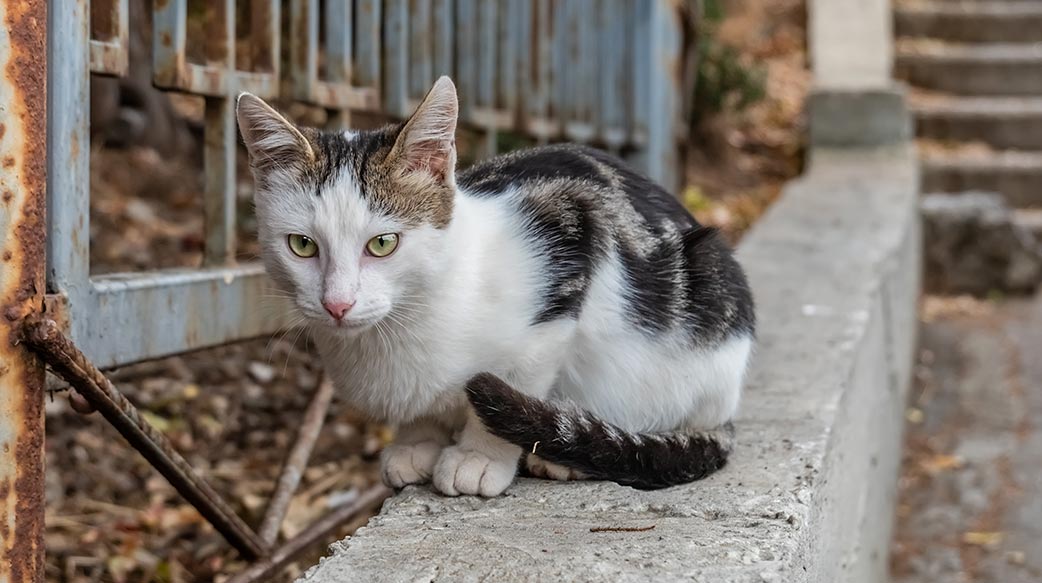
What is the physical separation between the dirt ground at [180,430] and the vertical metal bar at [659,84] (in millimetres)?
1216

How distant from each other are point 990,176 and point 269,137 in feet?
19.1

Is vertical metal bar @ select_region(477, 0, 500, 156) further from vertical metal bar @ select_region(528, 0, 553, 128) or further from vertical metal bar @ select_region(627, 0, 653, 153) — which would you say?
vertical metal bar @ select_region(627, 0, 653, 153)

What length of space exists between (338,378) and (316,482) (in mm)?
1854

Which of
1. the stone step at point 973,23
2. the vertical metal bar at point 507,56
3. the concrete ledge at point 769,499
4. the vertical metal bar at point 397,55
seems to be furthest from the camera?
the stone step at point 973,23

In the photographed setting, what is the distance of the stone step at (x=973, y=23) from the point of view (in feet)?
26.2

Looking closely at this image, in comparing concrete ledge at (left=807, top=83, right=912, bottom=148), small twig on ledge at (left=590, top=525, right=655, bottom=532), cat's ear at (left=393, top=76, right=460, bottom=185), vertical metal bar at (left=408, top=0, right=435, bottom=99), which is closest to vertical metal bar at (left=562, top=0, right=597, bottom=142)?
vertical metal bar at (left=408, top=0, right=435, bottom=99)

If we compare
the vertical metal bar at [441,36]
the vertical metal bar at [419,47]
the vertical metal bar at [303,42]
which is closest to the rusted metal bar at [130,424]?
the vertical metal bar at [303,42]

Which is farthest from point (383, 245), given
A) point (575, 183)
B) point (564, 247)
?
point (575, 183)

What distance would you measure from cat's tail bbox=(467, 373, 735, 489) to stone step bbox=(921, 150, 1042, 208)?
5208mm

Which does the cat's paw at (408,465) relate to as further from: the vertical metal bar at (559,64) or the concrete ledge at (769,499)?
the vertical metal bar at (559,64)

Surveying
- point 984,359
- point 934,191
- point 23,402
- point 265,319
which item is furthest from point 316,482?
point 934,191

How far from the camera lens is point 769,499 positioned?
1.99m

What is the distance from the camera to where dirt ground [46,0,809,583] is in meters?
3.39

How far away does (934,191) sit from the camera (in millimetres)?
6973
